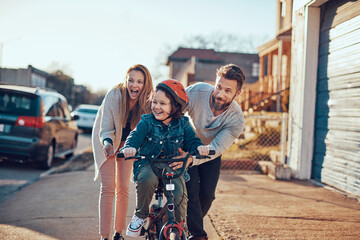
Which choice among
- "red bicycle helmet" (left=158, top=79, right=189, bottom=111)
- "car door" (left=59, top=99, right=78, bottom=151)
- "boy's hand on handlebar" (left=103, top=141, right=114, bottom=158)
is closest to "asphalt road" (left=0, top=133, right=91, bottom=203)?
"car door" (left=59, top=99, right=78, bottom=151)

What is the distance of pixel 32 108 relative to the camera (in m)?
8.28

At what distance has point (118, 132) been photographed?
383 cm

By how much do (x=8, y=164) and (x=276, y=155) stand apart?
660 centimetres

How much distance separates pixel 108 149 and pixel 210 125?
42.1 inches

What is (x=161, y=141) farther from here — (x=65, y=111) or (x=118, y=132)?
(x=65, y=111)

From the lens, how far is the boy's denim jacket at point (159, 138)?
3088 millimetres

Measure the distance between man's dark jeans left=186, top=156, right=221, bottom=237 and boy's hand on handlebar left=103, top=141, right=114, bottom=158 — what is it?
2.62 feet

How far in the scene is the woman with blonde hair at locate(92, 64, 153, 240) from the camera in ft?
12.3

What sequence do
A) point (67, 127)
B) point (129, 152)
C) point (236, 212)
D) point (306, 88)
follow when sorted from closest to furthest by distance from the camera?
point (129, 152) → point (236, 212) → point (306, 88) → point (67, 127)

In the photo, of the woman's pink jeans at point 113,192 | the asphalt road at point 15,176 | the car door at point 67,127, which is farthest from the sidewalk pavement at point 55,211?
the car door at point 67,127

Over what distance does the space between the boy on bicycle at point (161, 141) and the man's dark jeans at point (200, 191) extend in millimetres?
490

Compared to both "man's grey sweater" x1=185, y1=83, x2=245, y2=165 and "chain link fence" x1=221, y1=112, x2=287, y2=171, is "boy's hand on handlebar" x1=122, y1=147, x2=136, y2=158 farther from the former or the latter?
"chain link fence" x1=221, y1=112, x2=287, y2=171

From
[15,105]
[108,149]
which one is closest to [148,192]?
[108,149]

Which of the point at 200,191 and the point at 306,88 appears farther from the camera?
the point at 306,88
